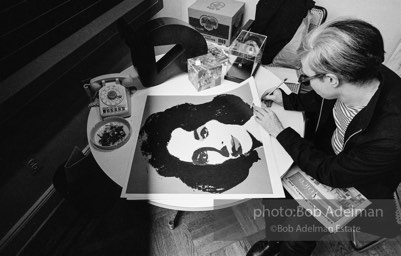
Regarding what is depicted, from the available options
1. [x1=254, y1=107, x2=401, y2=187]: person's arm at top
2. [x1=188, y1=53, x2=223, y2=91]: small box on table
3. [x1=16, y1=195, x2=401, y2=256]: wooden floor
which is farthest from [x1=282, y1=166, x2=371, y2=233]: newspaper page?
[x1=16, y1=195, x2=401, y2=256]: wooden floor

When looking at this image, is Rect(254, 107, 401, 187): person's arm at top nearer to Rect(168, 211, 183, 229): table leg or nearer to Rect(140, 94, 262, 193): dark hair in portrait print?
Rect(140, 94, 262, 193): dark hair in portrait print

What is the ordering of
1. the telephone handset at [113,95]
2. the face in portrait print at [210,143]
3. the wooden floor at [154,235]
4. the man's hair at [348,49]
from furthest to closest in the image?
1. the wooden floor at [154,235]
2. the telephone handset at [113,95]
3. the face in portrait print at [210,143]
4. the man's hair at [348,49]

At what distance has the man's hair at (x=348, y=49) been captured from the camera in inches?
28.2

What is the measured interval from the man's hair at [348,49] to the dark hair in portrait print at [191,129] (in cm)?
33

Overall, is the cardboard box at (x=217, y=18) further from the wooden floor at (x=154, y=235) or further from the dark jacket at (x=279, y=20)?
the wooden floor at (x=154, y=235)

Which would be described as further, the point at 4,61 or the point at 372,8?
the point at 372,8

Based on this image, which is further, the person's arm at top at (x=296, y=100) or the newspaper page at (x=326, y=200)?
the person's arm at top at (x=296, y=100)

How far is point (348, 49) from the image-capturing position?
0.72 m

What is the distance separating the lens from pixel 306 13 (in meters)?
1.34

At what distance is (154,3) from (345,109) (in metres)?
1.42

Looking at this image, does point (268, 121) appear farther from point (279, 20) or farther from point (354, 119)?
point (279, 20)

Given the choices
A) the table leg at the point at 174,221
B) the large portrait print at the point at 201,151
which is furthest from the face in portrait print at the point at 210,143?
the table leg at the point at 174,221

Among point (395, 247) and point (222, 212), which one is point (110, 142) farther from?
point (395, 247)

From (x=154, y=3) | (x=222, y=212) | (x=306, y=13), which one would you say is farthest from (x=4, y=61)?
(x=306, y=13)
